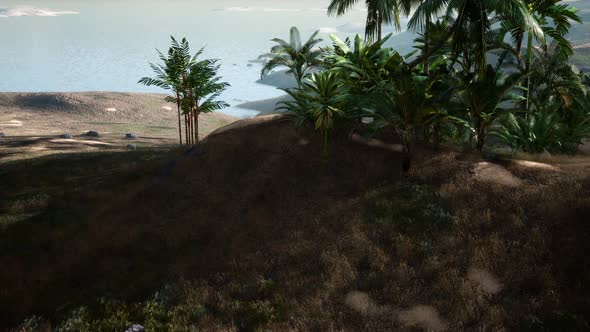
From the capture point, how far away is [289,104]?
1502 cm

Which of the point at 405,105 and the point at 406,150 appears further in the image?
the point at 406,150

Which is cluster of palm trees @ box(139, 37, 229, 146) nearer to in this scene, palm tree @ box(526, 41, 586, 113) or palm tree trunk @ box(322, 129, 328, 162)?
palm tree trunk @ box(322, 129, 328, 162)

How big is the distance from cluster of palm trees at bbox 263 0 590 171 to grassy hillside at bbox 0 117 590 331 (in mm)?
1376

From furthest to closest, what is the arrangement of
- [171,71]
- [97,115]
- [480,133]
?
[97,115], [171,71], [480,133]

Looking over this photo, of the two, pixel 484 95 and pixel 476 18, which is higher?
pixel 476 18

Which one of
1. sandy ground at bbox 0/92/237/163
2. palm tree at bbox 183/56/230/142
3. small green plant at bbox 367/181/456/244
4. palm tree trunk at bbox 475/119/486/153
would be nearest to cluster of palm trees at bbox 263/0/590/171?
palm tree trunk at bbox 475/119/486/153

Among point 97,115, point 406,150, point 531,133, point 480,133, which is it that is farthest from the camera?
point 97,115

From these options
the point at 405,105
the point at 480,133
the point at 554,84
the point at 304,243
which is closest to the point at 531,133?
the point at 480,133

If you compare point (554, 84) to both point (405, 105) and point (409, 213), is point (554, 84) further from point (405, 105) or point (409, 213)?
point (409, 213)

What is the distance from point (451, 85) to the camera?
41.5ft

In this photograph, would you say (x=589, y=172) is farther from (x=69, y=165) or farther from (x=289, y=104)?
(x=69, y=165)

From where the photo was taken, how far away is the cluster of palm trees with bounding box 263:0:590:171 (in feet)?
40.4

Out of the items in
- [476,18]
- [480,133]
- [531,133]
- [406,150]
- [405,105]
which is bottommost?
[406,150]

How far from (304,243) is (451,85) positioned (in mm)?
6763
